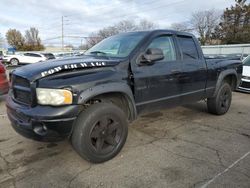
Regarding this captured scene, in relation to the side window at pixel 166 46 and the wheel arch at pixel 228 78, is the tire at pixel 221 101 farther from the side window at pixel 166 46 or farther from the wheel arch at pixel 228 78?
the side window at pixel 166 46

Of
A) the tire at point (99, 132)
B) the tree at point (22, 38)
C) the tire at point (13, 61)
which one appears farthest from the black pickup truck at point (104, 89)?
the tree at point (22, 38)

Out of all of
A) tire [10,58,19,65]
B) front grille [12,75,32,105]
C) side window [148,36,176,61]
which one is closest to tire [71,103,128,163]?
front grille [12,75,32,105]

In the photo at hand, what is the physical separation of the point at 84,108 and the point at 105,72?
1.79ft

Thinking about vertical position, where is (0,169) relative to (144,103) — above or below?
below

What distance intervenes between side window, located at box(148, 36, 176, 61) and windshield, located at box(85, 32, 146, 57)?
0.26 metres

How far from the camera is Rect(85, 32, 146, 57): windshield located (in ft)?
11.9

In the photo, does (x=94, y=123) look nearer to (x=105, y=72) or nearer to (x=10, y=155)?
(x=105, y=72)

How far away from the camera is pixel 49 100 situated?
269 cm

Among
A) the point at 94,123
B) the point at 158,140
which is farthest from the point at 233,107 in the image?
the point at 94,123

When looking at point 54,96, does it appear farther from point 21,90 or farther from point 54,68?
point 21,90

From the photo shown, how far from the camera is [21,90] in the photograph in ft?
9.81

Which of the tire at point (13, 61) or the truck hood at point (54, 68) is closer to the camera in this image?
the truck hood at point (54, 68)

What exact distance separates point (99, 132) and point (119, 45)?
1591 mm

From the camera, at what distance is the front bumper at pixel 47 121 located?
2650mm
